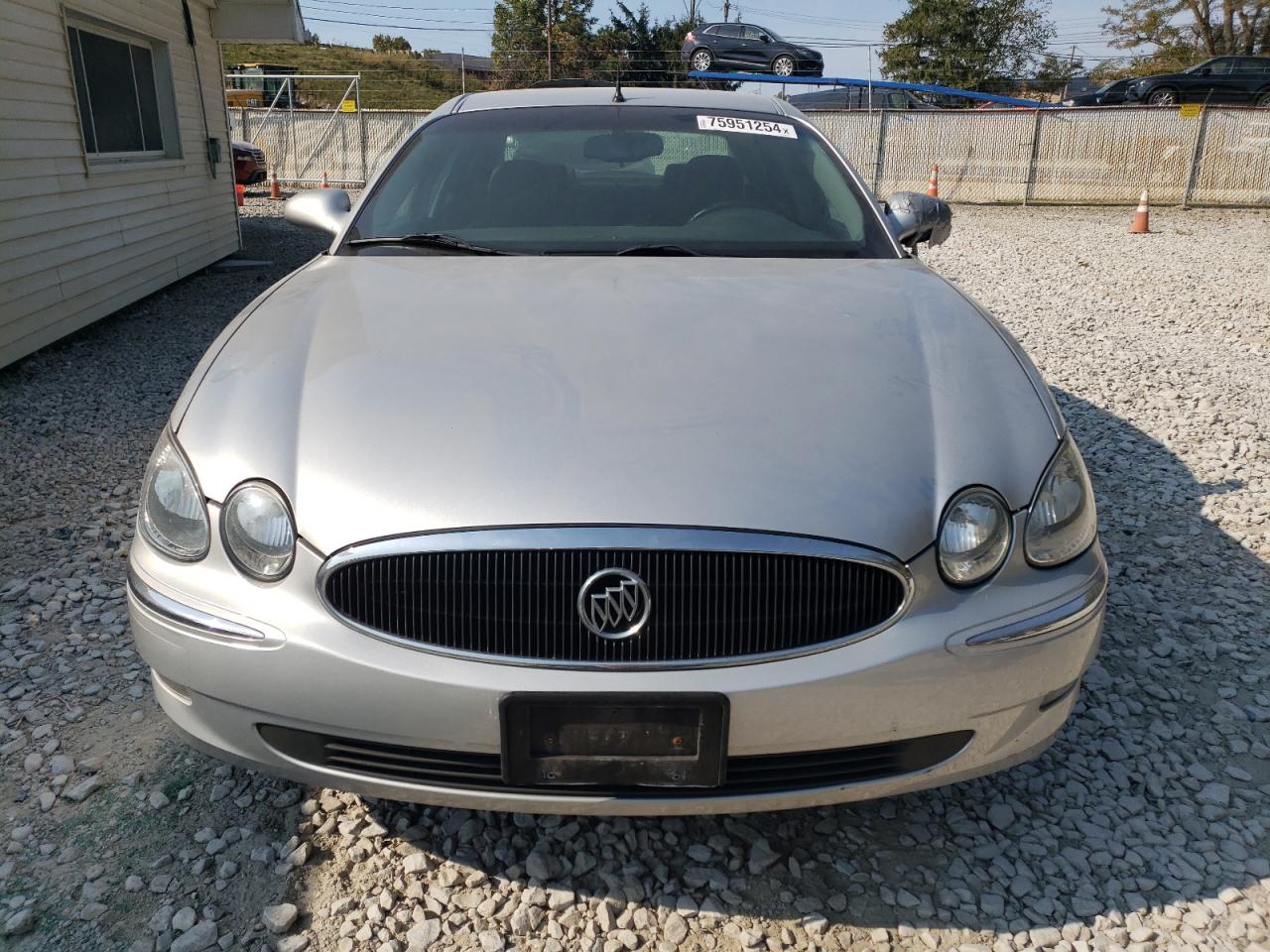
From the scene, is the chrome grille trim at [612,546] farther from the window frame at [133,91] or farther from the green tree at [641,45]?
the green tree at [641,45]

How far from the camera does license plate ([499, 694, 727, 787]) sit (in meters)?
1.63

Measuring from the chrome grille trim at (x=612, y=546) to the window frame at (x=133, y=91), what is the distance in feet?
23.2

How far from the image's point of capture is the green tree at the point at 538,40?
127 ft

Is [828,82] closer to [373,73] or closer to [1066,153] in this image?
[1066,153]

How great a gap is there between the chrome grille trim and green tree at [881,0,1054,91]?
38581 millimetres

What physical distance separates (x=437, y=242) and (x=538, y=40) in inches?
1605

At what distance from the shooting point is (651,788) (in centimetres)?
173

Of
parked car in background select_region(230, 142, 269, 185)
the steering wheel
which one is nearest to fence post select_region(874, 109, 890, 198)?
parked car in background select_region(230, 142, 269, 185)

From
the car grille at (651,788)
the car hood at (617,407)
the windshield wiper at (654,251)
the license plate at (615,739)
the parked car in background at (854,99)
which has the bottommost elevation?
the car grille at (651,788)

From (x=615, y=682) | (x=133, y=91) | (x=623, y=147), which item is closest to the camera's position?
(x=615, y=682)

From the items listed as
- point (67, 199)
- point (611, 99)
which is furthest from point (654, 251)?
point (67, 199)

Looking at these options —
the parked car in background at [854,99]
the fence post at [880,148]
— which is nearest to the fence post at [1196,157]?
the fence post at [880,148]

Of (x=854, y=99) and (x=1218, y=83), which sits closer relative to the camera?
(x=1218, y=83)

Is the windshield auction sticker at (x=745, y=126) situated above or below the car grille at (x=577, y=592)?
above
